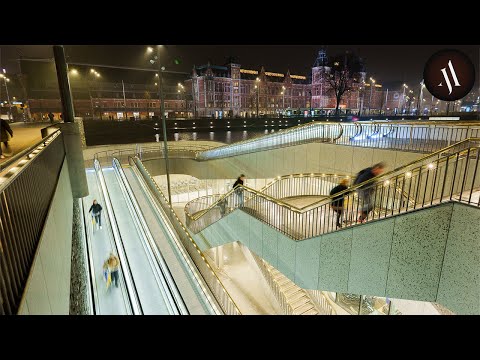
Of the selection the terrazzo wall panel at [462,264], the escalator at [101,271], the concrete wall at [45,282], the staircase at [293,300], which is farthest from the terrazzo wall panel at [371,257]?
the concrete wall at [45,282]

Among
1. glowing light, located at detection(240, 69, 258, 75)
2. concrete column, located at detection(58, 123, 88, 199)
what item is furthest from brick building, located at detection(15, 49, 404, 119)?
concrete column, located at detection(58, 123, 88, 199)

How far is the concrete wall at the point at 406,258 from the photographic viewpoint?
170 inches

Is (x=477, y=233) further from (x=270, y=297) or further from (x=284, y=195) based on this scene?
(x=270, y=297)

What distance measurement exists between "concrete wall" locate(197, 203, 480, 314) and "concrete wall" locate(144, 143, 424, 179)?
15.4 ft

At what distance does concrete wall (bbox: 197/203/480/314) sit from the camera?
4324 mm

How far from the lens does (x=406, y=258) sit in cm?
515

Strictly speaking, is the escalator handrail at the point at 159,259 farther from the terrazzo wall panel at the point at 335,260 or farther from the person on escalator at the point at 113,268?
the terrazzo wall panel at the point at 335,260

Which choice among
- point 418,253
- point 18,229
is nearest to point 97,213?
point 18,229

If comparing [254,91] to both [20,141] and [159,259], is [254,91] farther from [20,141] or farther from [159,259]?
[159,259]

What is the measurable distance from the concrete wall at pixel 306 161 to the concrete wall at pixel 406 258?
15.4 ft
